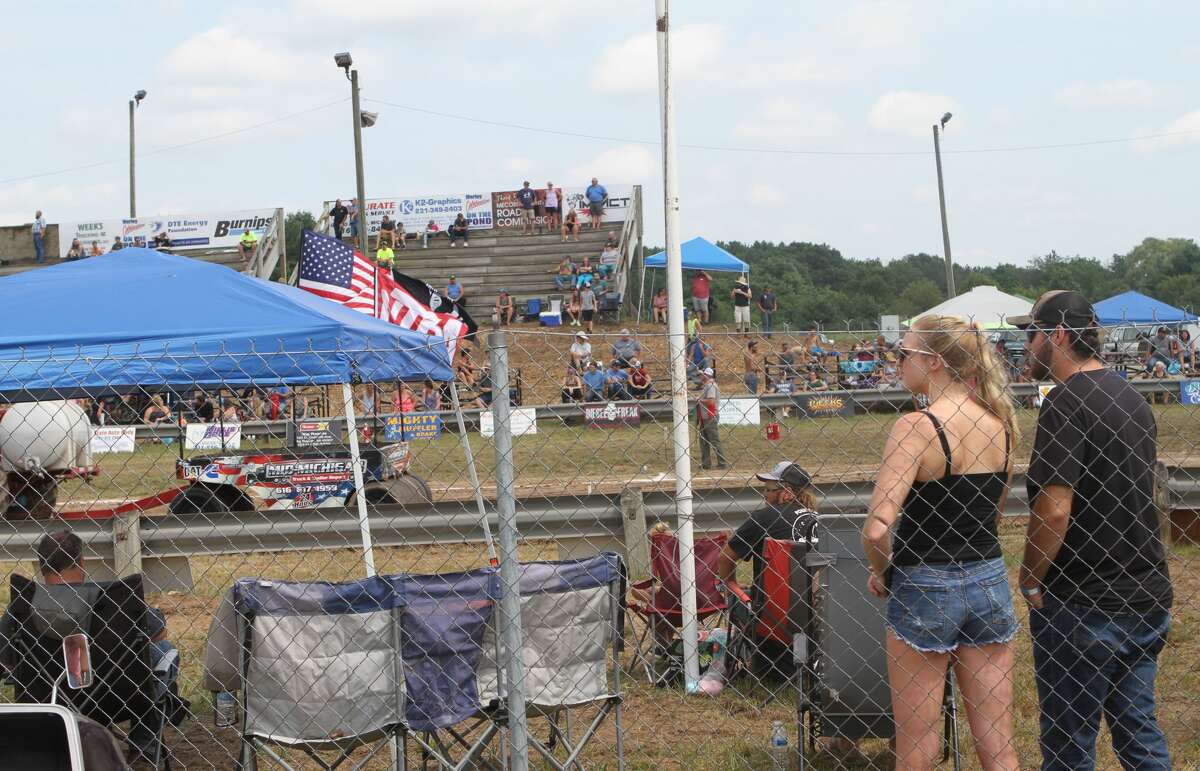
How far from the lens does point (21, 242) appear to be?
123 ft

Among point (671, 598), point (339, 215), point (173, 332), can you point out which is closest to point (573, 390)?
point (671, 598)

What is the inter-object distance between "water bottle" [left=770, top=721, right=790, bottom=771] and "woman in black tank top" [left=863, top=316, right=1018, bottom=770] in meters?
1.33

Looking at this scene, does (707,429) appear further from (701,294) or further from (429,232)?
(429,232)

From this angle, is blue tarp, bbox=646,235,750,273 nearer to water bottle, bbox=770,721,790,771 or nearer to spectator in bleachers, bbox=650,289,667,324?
spectator in bleachers, bbox=650,289,667,324

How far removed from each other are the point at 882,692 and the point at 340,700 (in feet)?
6.93

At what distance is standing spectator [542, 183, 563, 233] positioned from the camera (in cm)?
3478

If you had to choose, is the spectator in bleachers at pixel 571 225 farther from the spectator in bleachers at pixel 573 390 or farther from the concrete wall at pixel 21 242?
the concrete wall at pixel 21 242

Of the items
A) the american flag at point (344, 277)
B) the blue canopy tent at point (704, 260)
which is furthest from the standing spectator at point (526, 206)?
the american flag at point (344, 277)

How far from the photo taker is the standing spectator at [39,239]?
121 feet

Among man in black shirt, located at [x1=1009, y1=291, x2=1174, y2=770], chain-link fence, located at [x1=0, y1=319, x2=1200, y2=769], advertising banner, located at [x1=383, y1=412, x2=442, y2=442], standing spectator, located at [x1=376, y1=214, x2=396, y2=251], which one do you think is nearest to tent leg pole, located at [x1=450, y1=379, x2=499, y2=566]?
chain-link fence, located at [x1=0, y1=319, x2=1200, y2=769]

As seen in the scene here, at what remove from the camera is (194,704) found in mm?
6133

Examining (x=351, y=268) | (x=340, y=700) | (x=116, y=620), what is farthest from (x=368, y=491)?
(x=340, y=700)

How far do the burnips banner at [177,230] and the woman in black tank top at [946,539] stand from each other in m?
34.2

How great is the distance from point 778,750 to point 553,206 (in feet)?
101
